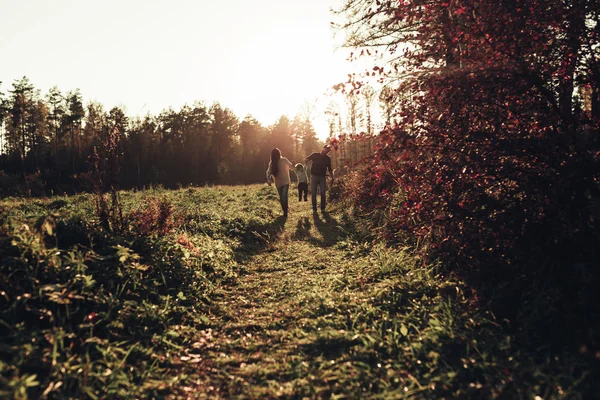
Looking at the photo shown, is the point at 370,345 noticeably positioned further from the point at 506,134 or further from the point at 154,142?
the point at 154,142

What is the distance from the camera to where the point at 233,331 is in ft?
13.8

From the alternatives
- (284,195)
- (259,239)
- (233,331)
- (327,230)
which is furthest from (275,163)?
(233,331)

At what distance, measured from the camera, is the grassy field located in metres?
2.90

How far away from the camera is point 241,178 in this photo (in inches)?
2515

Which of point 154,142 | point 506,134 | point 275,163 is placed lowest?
point 506,134

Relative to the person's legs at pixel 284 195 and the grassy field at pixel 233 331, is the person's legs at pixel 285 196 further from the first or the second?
the grassy field at pixel 233 331

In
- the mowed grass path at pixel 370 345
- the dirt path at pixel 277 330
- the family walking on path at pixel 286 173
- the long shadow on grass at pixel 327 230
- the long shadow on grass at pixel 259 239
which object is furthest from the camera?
the family walking on path at pixel 286 173

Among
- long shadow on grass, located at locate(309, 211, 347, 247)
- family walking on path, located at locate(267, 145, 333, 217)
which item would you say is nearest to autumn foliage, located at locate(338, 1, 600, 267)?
long shadow on grass, located at locate(309, 211, 347, 247)

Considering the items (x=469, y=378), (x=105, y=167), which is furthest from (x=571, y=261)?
(x=105, y=167)

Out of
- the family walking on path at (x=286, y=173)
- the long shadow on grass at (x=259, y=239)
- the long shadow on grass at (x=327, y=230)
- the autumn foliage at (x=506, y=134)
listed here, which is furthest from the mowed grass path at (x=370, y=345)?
the family walking on path at (x=286, y=173)

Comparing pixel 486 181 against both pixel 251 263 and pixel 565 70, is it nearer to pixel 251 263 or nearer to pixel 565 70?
pixel 565 70

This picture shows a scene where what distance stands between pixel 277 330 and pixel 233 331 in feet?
1.64

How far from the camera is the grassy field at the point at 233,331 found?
2.90 meters

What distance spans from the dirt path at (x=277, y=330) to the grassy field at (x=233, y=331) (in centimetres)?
2
